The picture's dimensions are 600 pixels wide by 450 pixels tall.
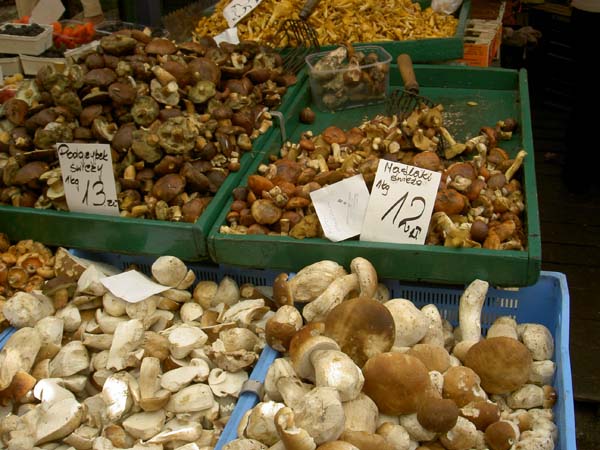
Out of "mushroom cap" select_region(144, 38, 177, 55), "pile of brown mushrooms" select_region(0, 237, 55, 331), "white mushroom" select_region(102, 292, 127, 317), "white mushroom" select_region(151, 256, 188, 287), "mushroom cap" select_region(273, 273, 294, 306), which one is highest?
"mushroom cap" select_region(144, 38, 177, 55)

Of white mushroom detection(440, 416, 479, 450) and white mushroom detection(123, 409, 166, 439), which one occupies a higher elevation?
white mushroom detection(440, 416, 479, 450)

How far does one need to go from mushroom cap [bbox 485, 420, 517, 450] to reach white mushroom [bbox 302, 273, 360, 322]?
545 mm

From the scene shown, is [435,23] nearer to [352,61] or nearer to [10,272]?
[352,61]

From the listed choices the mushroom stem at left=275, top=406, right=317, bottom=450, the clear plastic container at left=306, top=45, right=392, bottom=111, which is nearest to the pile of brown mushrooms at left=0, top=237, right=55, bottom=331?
the mushroom stem at left=275, top=406, right=317, bottom=450

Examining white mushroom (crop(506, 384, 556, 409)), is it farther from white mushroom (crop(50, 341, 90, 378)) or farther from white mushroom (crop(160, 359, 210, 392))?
white mushroom (crop(50, 341, 90, 378))

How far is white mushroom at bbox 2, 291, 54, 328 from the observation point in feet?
6.84

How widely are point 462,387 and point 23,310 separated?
4.35ft

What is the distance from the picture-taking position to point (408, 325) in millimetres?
1839

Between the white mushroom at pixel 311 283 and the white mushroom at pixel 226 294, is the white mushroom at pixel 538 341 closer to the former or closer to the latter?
the white mushroom at pixel 311 283

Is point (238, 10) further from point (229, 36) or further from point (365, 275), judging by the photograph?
point (365, 275)

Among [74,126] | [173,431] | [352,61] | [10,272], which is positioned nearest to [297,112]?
[352,61]

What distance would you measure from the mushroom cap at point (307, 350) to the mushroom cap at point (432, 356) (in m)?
0.22

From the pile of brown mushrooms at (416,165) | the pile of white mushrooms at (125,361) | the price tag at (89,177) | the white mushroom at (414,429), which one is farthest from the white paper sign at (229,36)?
the white mushroom at (414,429)

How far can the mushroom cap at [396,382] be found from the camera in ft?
5.30
